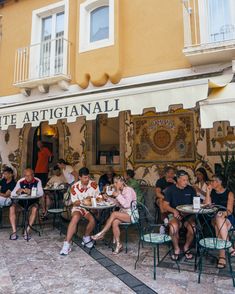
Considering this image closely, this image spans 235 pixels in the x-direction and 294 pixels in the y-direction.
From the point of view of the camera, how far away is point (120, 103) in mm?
6098

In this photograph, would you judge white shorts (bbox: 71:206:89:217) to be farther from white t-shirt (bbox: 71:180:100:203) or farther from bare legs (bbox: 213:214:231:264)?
bare legs (bbox: 213:214:231:264)

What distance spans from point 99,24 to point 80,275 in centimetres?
784

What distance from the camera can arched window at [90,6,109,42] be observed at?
9.02 m

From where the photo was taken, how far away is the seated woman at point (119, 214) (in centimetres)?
579

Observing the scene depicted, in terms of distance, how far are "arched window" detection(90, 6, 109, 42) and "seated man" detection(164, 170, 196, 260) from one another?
5.67m

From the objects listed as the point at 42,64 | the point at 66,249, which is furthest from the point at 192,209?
the point at 42,64

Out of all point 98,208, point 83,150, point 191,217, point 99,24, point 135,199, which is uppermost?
point 99,24

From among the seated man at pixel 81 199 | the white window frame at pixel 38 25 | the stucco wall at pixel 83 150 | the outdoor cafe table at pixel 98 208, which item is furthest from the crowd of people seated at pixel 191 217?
the white window frame at pixel 38 25

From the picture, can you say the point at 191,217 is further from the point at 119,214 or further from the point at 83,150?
the point at 83,150

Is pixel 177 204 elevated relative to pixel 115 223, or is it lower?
elevated

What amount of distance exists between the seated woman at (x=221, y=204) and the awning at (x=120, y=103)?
5.73 feet

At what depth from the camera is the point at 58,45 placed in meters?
9.85

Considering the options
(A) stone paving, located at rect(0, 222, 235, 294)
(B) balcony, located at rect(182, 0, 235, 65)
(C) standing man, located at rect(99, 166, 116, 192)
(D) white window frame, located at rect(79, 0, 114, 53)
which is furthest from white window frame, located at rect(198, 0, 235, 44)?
(A) stone paving, located at rect(0, 222, 235, 294)

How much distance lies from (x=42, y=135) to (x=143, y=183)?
5.40m
